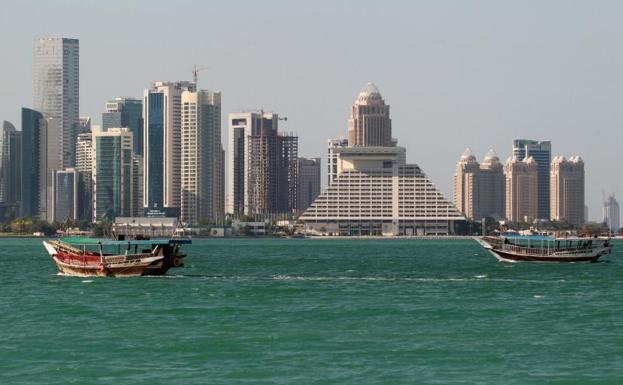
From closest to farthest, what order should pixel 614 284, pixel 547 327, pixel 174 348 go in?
pixel 174 348 < pixel 547 327 < pixel 614 284

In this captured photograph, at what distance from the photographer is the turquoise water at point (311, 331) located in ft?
194

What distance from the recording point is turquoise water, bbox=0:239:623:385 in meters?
59.2

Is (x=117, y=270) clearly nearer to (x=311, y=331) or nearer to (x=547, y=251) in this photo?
(x=311, y=331)

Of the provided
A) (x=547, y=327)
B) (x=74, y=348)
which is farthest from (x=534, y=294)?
(x=74, y=348)

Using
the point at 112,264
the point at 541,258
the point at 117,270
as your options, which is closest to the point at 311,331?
the point at 117,270

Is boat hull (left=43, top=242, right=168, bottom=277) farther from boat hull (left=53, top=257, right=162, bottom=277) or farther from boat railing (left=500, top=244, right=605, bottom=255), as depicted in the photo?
boat railing (left=500, top=244, right=605, bottom=255)

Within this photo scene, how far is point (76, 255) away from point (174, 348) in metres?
57.8

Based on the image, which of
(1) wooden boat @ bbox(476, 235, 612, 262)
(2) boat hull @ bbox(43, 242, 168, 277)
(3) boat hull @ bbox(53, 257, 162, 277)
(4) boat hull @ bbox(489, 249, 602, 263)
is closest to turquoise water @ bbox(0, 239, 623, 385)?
(3) boat hull @ bbox(53, 257, 162, 277)

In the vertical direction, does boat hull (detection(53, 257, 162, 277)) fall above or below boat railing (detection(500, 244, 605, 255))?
below

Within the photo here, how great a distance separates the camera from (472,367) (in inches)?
2377

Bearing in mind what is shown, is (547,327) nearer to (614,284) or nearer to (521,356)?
(521,356)

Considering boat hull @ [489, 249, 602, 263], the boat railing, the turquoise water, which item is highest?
the boat railing

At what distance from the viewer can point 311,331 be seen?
7312 cm

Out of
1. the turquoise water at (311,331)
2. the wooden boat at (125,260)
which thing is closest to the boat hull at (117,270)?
the wooden boat at (125,260)
